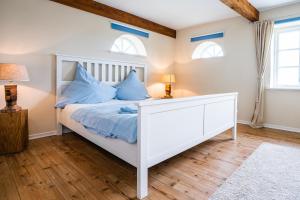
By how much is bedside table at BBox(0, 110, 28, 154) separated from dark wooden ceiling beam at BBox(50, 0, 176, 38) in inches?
73.9

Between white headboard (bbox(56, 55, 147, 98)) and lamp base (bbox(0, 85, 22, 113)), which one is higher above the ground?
white headboard (bbox(56, 55, 147, 98))

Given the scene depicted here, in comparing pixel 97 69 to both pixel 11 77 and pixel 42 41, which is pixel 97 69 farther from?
pixel 11 77

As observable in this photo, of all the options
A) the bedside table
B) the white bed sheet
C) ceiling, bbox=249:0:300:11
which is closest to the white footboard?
the white bed sheet

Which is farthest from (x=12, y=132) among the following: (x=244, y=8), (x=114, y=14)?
(x=244, y=8)

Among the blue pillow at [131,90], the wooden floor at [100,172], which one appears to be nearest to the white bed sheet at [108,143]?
the wooden floor at [100,172]

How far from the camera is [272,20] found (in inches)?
137

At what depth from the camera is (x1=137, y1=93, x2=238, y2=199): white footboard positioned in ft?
4.83

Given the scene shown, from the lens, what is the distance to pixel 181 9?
3.61m

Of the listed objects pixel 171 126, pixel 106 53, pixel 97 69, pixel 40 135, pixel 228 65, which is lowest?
pixel 40 135

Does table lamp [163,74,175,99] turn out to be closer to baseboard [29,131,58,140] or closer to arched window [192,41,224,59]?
arched window [192,41,224,59]

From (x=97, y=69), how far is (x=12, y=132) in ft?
5.50

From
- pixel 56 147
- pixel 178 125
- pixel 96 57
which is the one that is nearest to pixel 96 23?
pixel 96 57

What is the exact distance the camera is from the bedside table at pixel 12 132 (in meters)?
2.23

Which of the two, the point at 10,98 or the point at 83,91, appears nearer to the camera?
the point at 10,98
